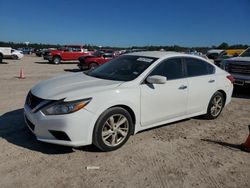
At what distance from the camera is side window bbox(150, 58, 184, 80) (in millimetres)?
5217

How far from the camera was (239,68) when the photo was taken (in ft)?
32.7

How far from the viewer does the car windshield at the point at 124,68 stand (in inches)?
Result: 199

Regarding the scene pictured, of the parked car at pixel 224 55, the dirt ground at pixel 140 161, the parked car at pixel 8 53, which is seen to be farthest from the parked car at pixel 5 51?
the dirt ground at pixel 140 161

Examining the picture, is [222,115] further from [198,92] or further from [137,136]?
[137,136]

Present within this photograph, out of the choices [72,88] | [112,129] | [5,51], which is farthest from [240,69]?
[5,51]

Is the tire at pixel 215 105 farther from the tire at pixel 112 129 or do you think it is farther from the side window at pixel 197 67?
the tire at pixel 112 129

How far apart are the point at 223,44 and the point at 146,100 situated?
54.8m

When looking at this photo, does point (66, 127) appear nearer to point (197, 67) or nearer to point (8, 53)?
point (197, 67)

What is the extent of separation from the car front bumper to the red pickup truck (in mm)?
22923

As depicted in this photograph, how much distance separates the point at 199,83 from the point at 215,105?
96 cm

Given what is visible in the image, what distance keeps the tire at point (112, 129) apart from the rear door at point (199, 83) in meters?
1.67

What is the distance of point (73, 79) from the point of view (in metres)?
5.25

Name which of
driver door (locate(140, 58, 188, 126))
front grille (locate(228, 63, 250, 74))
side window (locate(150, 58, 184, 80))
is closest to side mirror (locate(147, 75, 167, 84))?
driver door (locate(140, 58, 188, 126))

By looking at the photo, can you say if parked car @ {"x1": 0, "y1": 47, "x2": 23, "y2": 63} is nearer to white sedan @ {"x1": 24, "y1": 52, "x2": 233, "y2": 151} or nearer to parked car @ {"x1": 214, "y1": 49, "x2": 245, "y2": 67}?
parked car @ {"x1": 214, "y1": 49, "x2": 245, "y2": 67}
